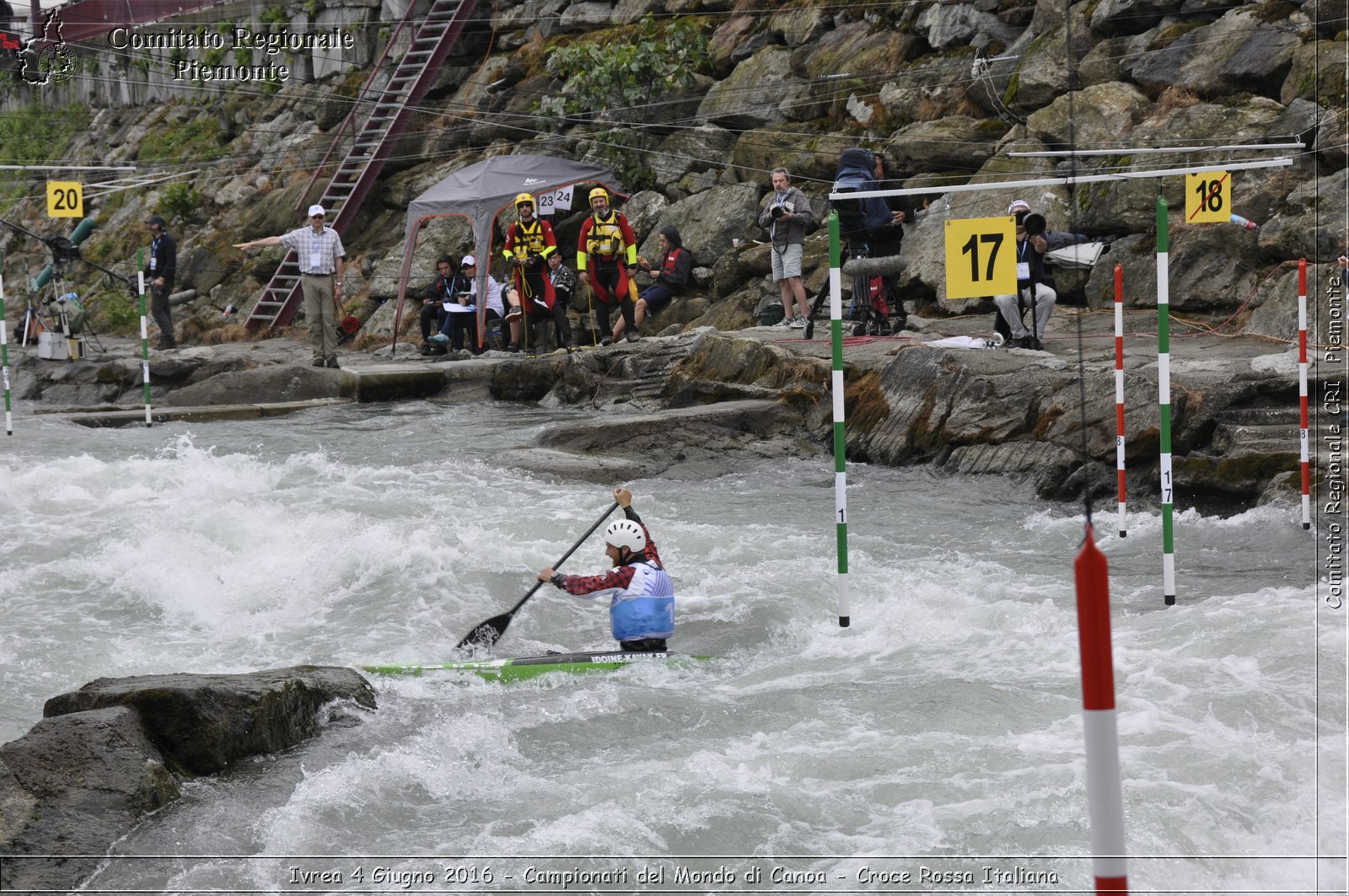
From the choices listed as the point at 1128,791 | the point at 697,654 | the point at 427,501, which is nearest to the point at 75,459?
the point at 427,501

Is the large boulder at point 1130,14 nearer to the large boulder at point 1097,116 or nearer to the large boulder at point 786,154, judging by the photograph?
the large boulder at point 1097,116

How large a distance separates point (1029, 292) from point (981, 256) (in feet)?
13.7

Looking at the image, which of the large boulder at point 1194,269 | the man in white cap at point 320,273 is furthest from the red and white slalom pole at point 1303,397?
the man in white cap at point 320,273

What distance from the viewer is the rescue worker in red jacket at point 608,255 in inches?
600

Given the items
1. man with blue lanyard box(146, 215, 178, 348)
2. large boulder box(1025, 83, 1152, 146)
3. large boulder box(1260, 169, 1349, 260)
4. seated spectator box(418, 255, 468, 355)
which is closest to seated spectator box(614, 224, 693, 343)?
seated spectator box(418, 255, 468, 355)

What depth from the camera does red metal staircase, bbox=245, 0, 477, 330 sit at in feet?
73.5

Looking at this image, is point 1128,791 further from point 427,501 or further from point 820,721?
point 427,501

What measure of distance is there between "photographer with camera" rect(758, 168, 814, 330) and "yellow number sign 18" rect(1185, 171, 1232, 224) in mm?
4459

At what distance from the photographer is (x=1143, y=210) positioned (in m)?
13.9

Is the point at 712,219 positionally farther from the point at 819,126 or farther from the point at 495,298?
the point at 495,298

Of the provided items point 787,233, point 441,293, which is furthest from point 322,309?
point 787,233

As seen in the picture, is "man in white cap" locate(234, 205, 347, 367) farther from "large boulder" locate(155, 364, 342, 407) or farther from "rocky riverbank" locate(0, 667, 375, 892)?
"rocky riverbank" locate(0, 667, 375, 892)

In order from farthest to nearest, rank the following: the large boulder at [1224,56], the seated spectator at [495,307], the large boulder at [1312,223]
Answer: the seated spectator at [495,307]
the large boulder at [1224,56]
the large boulder at [1312,223]

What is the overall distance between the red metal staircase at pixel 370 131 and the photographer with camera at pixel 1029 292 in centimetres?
1353
